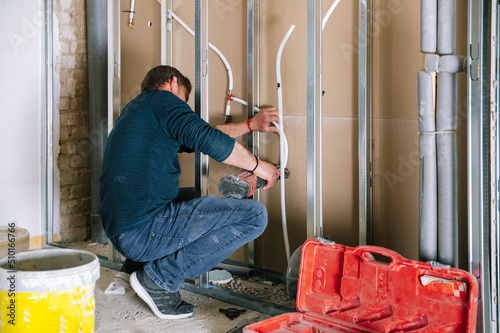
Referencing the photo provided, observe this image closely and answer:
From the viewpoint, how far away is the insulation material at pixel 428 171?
6.66 feet

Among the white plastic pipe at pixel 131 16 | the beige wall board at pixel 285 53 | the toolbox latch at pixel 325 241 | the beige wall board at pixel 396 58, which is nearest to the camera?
the toolbox latch at pixel 325 241

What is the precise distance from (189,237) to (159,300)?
32 centimetres

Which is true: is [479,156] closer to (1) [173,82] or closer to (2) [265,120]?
(2) [265,120]

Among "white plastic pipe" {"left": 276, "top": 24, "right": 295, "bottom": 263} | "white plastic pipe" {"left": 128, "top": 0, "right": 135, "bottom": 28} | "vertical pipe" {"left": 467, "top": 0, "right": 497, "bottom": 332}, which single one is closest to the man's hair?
"white plastic pipe" {"left": 276, "top": 24, "right": 295, "bottom": 263}

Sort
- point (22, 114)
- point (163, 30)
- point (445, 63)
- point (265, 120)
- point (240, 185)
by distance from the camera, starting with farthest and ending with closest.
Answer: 1. point (22, 114)
2. point (163, 30)
3. point (265, 120)
4. point (240, 185)
5. point (445, 63)

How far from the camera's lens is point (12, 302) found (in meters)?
1.79

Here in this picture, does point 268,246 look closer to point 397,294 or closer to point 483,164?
point 397,294

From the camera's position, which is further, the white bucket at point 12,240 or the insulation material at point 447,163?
the white bucket at point 12,240

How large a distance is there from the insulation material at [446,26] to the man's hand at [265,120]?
100 centimetres

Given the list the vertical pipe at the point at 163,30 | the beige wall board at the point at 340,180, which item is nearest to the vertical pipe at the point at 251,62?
the beige wall board at the point at 340,180

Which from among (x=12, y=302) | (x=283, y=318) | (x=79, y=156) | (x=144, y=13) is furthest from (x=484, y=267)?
(x=79, y=156)

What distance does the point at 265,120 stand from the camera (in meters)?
2.81

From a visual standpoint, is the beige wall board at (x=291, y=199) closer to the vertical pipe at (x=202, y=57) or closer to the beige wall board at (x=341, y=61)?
the beige wall board at (x=341, y=61)

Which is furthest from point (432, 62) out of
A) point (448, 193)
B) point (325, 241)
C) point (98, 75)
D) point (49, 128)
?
point (49, 128)
